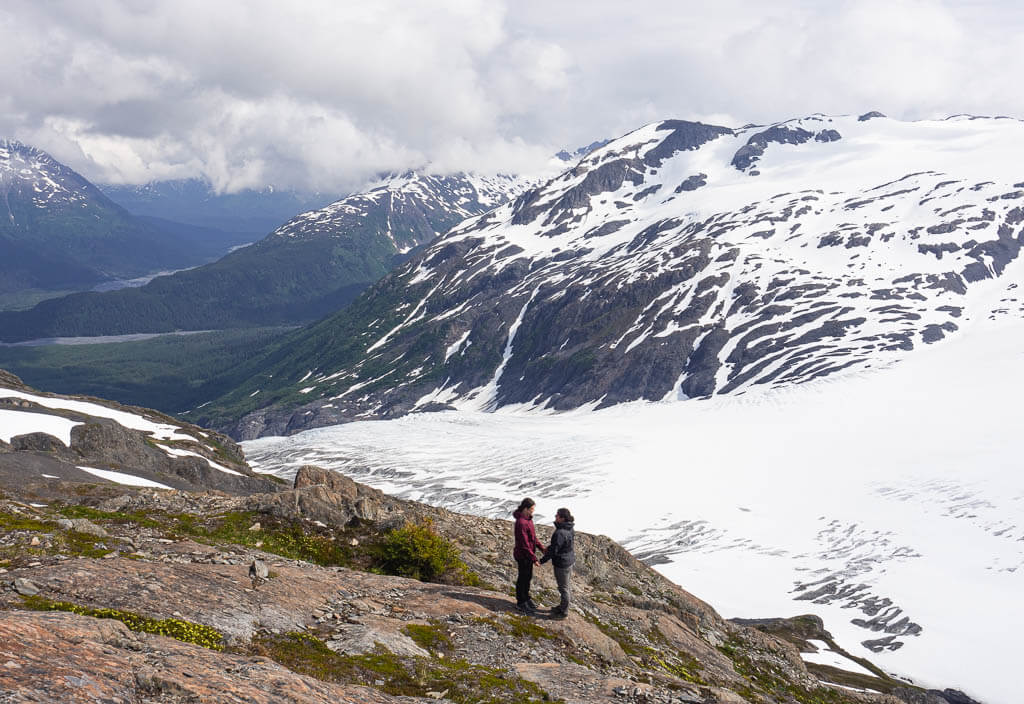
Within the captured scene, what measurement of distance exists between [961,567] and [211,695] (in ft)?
436

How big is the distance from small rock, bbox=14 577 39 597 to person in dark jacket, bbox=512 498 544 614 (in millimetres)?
12380

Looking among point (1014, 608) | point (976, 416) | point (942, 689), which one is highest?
point (976, 416)

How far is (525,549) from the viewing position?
21844 millimetres

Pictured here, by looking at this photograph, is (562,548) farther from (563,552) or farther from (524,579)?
(524,579)

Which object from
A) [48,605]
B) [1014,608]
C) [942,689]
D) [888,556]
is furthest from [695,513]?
[48,605]

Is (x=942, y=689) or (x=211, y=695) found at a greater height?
(x=211, y=695)

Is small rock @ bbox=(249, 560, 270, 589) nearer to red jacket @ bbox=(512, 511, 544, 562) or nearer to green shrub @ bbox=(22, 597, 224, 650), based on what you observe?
green shrub @ bbox=(22, 597, 224, 650)

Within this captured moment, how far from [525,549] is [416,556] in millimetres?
5978

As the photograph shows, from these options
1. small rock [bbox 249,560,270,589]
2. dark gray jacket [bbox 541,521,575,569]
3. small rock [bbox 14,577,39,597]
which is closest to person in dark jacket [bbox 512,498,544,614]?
dark gray jacket [bbox 541,521,575,569]

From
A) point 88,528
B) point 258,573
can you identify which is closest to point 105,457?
point 88,528

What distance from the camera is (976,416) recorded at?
582 ft

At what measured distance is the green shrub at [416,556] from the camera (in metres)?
25.9

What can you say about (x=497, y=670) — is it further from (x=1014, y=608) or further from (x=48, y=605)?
(x=1014, y=608)

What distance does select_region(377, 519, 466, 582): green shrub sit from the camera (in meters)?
25.9
